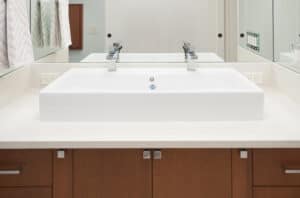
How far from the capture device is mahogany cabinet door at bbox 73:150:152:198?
139cm

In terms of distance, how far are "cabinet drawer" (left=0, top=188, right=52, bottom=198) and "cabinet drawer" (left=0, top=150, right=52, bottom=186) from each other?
18 mm

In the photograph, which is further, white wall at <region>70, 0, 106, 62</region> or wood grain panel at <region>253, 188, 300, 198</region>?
white wall at <region>70, 0, 106, 62</region>

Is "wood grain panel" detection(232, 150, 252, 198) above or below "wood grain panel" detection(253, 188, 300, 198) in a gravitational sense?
above

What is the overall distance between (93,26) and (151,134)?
3.21 feet

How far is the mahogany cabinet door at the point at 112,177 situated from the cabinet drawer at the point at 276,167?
1.22ft

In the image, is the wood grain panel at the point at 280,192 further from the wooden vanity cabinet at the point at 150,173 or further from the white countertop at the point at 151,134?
the white countertop at the point at 151,134

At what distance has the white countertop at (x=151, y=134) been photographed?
1.32 m

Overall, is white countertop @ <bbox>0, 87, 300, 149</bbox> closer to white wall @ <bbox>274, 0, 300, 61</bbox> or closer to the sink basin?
the sink basin

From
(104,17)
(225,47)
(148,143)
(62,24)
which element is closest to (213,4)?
(225,47)

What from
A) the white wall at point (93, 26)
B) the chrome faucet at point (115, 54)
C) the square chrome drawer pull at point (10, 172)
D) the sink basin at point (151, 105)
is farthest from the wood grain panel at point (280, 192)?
the white wall at point (93, 26)

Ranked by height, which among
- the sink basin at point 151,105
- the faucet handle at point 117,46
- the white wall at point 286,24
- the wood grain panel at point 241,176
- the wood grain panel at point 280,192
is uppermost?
the white wall at point 286,24

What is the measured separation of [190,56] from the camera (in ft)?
7.04

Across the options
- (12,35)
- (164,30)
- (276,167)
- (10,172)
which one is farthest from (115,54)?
(276,167)

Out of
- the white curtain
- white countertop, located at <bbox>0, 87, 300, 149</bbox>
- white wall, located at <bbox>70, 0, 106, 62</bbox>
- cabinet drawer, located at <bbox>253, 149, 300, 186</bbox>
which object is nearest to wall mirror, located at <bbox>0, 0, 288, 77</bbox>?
white wall, located at <bbox>70, 0, 106, 62</bbox>
